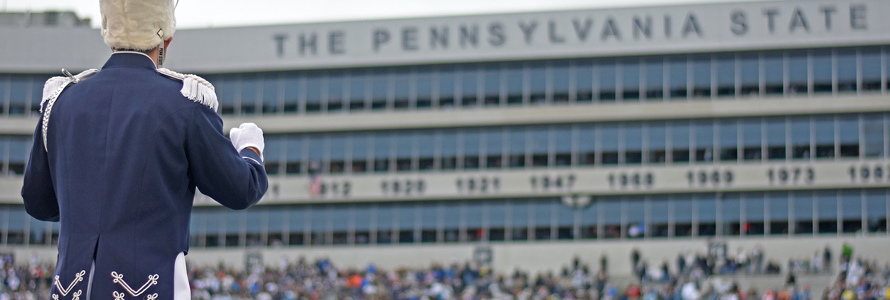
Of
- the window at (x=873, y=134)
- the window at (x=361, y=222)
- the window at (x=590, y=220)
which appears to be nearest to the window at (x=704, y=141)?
the window at (x=590, y=220)

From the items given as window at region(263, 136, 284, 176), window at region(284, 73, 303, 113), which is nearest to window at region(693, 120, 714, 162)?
window at region(284, 73, 303, 113)

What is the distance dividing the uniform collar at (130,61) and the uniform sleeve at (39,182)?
33 cm

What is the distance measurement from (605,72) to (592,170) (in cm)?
405

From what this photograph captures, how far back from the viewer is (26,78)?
173 ft

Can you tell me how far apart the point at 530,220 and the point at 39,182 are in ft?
148

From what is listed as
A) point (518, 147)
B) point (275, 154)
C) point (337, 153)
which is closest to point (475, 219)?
point (518, 147)

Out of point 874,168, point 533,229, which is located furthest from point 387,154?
point 874,168

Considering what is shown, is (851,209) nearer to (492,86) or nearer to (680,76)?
(680,76)

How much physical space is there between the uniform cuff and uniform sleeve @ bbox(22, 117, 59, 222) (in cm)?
66

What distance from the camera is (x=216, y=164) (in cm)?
393

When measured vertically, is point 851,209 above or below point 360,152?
below

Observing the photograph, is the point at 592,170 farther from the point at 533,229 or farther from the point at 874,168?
the point at 874,168

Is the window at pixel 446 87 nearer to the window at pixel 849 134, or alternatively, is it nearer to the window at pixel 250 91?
the window at pixel 250 91

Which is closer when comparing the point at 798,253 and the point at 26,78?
the point at 798,253
